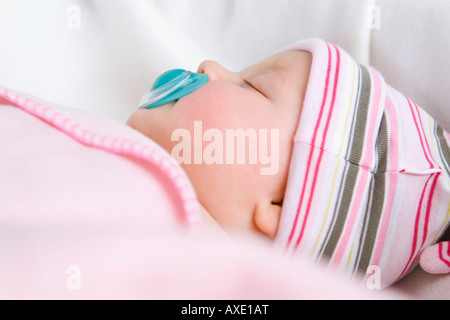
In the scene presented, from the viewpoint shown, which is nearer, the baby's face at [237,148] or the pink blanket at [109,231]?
the pink blanket at [109,231]

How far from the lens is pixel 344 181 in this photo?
0.75 m

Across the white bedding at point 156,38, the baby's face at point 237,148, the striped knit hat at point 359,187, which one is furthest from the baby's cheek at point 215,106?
the white bedding at point 156,38

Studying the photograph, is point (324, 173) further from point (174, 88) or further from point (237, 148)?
point (174, 88)

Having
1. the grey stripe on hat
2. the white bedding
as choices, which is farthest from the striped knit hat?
the white bedding

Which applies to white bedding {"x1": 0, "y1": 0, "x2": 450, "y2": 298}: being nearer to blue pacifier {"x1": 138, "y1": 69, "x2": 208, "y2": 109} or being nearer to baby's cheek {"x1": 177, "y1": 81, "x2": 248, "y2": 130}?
blue pacifier {"x1": 138, "y1": 69, "x2": 208, "y2": 109}

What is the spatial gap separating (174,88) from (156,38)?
34cm

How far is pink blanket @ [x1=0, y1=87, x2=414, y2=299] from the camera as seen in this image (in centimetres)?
45

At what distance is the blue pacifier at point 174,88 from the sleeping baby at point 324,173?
0.18ft

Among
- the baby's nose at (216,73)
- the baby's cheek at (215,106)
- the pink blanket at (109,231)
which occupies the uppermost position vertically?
the baby's nose at (216,73)

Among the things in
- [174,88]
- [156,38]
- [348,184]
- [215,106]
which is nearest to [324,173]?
[348,184]

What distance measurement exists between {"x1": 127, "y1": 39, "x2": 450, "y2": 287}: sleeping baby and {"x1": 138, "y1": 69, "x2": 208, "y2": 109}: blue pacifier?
5 centimetres

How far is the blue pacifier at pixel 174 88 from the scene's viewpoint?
0.86 metres

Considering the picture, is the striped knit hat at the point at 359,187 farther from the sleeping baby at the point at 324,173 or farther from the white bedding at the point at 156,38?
the white bedding at the point at 156,38
